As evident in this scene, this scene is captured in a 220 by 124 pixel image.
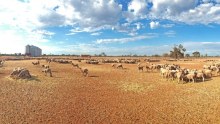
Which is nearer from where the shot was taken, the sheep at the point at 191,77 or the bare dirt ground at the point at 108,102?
the bare dirt ground at the point at 108,102

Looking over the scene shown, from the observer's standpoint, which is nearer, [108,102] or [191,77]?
[108,102]

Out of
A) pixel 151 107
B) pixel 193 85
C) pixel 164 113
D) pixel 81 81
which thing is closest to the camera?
pixel 164 113

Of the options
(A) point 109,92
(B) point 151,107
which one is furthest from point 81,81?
(B) point 151,107

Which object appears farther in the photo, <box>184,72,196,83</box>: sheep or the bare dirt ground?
<box>184,72,196,83</box>: sheep

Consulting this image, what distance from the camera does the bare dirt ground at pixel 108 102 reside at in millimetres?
22844

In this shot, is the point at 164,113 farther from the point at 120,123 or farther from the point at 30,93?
the point at 30,93

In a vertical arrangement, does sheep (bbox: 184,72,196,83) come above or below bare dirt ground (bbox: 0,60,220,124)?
above

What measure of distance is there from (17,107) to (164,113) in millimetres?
12751

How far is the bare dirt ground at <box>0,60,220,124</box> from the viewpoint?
2284 cm

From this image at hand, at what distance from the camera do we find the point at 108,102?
27.3 metres

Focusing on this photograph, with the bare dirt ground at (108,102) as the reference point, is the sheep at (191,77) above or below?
above

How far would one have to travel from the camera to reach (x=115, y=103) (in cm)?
2698

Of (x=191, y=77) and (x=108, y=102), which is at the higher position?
(x=191, y=77)

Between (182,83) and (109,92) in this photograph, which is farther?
(182,83)
